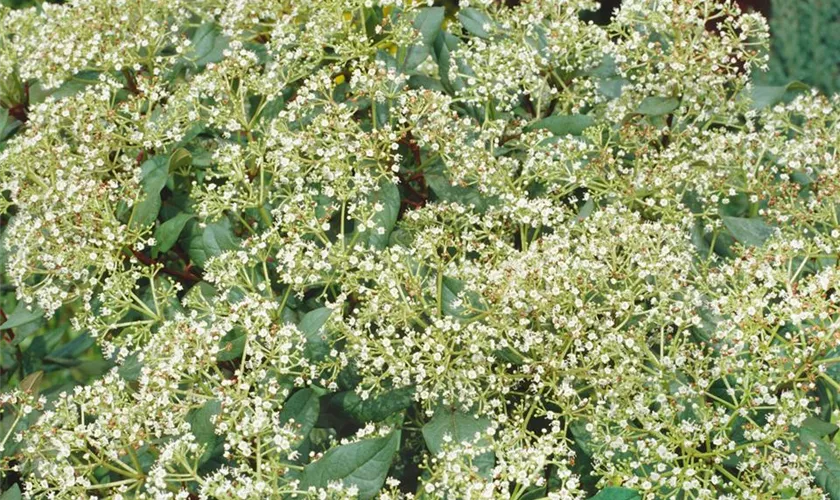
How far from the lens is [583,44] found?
109 inches

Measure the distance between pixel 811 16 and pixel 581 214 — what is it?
7.45m

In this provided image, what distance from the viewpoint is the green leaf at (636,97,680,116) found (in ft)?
9.12

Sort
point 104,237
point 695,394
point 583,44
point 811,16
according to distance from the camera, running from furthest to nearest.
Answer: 1. point 811,16
2. point 583,44
3. point 104,237
4. point 695,394

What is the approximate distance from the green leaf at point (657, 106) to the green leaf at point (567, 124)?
15cm

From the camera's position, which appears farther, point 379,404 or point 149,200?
point 149,200

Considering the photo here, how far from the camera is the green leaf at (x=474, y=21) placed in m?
2.93

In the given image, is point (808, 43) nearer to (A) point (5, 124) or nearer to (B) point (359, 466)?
(A) point (5, 124)

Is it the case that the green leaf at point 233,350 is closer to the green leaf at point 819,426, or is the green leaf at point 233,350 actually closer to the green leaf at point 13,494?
the green leaf at point 13,494

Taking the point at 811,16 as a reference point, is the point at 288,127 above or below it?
above

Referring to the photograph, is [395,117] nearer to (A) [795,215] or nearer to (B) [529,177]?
(B) [529,177]

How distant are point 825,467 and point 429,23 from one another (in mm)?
1524

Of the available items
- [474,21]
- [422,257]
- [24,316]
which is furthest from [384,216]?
[24,316]

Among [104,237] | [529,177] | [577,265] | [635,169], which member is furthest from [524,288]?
[104,237]

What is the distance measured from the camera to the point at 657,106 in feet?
9.19
